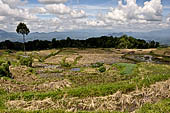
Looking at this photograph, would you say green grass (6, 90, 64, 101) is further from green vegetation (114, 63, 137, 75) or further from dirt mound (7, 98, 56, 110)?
green vegetation (114, 63, 137, 75)

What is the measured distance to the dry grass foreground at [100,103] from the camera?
11.8 metres

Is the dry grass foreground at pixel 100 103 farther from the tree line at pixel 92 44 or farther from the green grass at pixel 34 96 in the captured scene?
the tree line at pixel 92 44

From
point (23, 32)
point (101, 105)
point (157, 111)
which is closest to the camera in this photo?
point (157, 111)

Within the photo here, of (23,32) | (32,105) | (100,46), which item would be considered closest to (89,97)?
(32,105)

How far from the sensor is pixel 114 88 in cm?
1496

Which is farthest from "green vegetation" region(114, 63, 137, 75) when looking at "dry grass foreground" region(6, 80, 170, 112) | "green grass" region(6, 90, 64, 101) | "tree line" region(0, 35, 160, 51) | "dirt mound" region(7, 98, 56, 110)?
"tree line" region(0, 35, 160, 51)

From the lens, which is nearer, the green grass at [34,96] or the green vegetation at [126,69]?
the green grass at [34,96]

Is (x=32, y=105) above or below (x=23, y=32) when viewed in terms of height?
below

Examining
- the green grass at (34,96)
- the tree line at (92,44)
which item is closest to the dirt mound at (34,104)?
the green grass at (34,96)

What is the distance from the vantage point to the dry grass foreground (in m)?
11.8

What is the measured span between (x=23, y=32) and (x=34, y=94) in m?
55.7

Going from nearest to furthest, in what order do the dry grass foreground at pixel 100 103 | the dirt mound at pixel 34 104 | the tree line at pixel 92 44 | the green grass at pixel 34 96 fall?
the dry grass foreground at pixel 100 103 → the dirt mound at pixel 34 104 → the green grass at pixel 34 96 → the tree line at pixel 92 44

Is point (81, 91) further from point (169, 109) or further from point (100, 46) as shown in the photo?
point (100, 46)

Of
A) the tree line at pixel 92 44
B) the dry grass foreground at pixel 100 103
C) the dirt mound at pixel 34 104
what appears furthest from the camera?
the tree line at pixel 92 44
